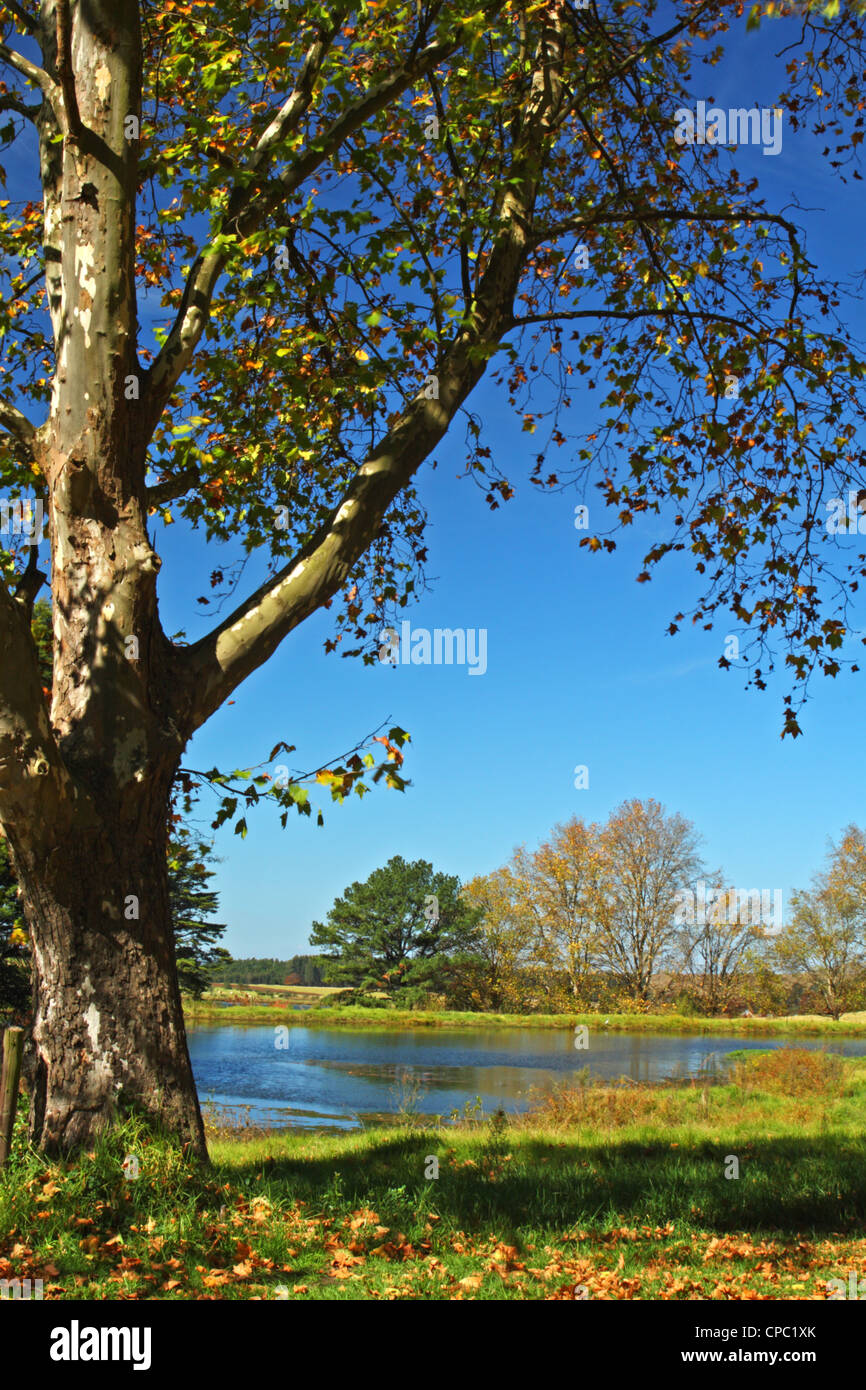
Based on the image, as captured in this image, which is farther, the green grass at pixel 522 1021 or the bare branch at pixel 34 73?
the green grass at pixel 522 1021

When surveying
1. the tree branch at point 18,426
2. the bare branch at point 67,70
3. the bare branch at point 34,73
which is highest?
the bare branch at point 34,73

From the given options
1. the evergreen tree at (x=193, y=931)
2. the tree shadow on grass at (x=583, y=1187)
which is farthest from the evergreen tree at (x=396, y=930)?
the tree shadow on grass at (x=583, y=1187)

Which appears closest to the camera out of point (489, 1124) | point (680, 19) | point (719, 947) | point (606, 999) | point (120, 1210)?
point (120, 1210)

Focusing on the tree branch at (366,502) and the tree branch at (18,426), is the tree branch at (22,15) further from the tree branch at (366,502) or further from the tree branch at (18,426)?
the tree branch at (366,502)

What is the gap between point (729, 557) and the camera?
9.77m

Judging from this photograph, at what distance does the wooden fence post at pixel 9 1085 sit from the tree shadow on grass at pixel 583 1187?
156 cm

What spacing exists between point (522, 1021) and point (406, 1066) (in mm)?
19961

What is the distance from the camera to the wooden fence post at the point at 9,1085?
18.4 ft

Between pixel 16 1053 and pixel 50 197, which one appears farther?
pixel 50 197

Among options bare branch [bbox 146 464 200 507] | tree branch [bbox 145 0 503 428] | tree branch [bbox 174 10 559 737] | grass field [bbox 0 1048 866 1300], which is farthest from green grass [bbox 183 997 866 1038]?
tree branch [bbox 145 0 503 428]

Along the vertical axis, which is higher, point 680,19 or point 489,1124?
point 680,19

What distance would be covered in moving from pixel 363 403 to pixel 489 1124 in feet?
30.7

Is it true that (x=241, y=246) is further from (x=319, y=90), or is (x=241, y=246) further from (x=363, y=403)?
(x=363, y=403)
